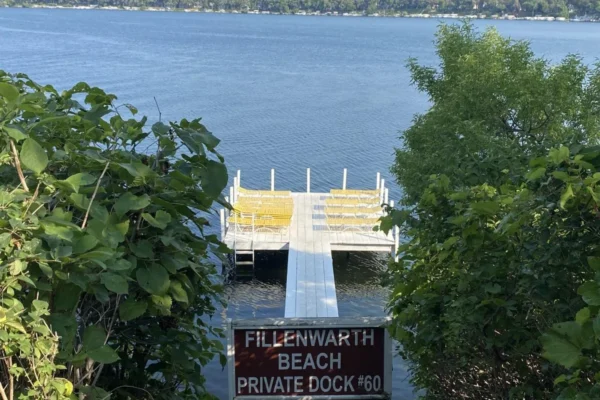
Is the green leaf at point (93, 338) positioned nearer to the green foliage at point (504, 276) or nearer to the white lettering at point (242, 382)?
the white lettering at point (242, 382)

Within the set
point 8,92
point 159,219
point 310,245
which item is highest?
point 8,92

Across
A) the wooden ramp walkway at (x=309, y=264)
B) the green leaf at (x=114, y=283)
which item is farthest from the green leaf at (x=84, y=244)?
the wooden ramp walkway at (x=309, y=264)

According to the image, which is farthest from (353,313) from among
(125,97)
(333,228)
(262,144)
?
(125,97)

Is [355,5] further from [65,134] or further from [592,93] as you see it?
[65,134]

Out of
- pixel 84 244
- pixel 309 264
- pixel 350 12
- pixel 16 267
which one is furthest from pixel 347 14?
pixel 16 267

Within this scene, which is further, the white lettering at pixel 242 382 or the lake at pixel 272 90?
the lake at pixel 272 90

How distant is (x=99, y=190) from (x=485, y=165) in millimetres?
2882

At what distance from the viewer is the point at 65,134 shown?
3.23m

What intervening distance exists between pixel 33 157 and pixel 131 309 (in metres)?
0.70

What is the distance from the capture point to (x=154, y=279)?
2.73 metres

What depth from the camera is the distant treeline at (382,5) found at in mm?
118938

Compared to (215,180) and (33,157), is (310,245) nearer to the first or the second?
(215,180)

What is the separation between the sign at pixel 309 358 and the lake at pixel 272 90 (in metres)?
7.37

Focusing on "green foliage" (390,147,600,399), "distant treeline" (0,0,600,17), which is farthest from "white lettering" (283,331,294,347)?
"distant treeline" (0,0,600,17)
